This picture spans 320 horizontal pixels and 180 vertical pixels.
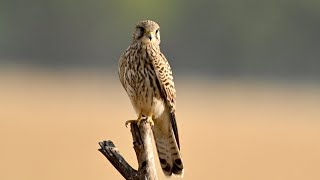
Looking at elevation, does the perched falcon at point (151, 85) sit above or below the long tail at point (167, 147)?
above

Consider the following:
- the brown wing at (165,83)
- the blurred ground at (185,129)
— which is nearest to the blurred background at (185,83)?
the blurred ground at (185,129)

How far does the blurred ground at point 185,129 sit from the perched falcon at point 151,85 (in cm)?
429

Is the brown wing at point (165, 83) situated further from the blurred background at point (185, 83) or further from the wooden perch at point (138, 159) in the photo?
the blurred background at point (185, 83)

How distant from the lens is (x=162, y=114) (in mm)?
7547

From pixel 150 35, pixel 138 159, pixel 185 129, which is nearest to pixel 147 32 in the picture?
pixel 150 35

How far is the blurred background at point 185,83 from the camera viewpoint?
688 inches

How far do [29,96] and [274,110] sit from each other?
20.2 feet

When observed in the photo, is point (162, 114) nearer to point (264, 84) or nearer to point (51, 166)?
point (51, 166)

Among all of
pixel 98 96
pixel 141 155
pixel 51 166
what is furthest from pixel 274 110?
pixel 141 155

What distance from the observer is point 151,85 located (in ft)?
24.8

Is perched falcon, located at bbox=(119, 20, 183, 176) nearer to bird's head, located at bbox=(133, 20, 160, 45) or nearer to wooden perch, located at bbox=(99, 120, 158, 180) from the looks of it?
bird's head, located at bbox=(133, 20, 160, 45)

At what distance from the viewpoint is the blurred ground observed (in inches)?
648

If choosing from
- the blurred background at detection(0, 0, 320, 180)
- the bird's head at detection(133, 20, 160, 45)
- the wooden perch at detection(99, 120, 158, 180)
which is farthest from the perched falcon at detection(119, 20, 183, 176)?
the blurred background at detection(0, 0, 320, 180)

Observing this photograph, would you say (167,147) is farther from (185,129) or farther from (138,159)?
(185,129)
